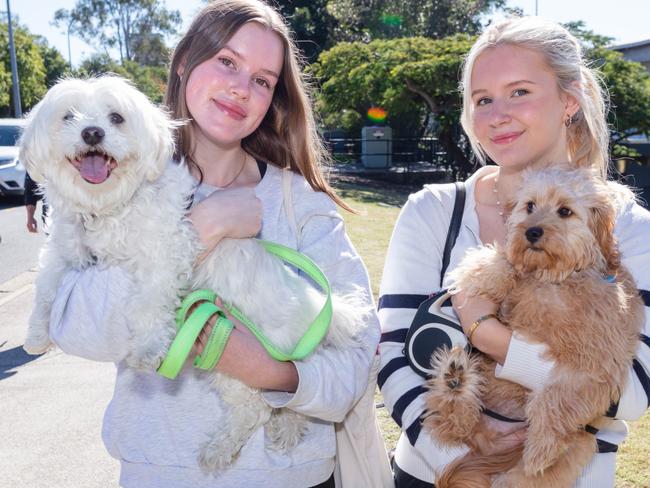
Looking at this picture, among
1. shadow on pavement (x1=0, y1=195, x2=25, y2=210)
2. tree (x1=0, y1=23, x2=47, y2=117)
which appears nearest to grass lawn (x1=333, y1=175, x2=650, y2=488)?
shadow on pavement (x1=0, y1=195, x2=25, y2=210)

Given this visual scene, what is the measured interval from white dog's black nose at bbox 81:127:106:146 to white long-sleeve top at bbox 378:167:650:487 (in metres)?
1.14

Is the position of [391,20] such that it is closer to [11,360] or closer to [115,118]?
[11,360]

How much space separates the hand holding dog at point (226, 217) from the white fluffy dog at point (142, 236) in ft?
0.20

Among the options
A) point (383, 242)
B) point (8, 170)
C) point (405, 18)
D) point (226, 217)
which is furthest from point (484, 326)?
point (405, 18)

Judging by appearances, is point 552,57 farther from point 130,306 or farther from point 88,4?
point 88,4

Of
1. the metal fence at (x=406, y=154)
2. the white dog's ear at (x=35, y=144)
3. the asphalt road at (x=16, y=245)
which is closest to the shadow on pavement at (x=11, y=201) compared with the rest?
the asphalt road at (x=16, y=245)

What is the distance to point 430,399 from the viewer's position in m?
2.32

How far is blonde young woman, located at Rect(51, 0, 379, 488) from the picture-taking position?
1970 mm

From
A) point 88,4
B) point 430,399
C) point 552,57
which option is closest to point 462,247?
point 430,399

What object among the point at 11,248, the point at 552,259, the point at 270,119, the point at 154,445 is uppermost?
the point at 270,119

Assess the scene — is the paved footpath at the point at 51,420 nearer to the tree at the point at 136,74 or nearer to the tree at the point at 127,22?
the tree at the point at 136,74

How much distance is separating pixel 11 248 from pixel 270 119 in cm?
1013

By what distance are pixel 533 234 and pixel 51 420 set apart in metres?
3.90

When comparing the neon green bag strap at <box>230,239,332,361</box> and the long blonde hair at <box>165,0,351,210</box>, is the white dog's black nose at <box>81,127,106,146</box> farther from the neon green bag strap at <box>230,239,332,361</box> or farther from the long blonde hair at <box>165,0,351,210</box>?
the neon green bag strap at <box>230,239,332,361</box>
